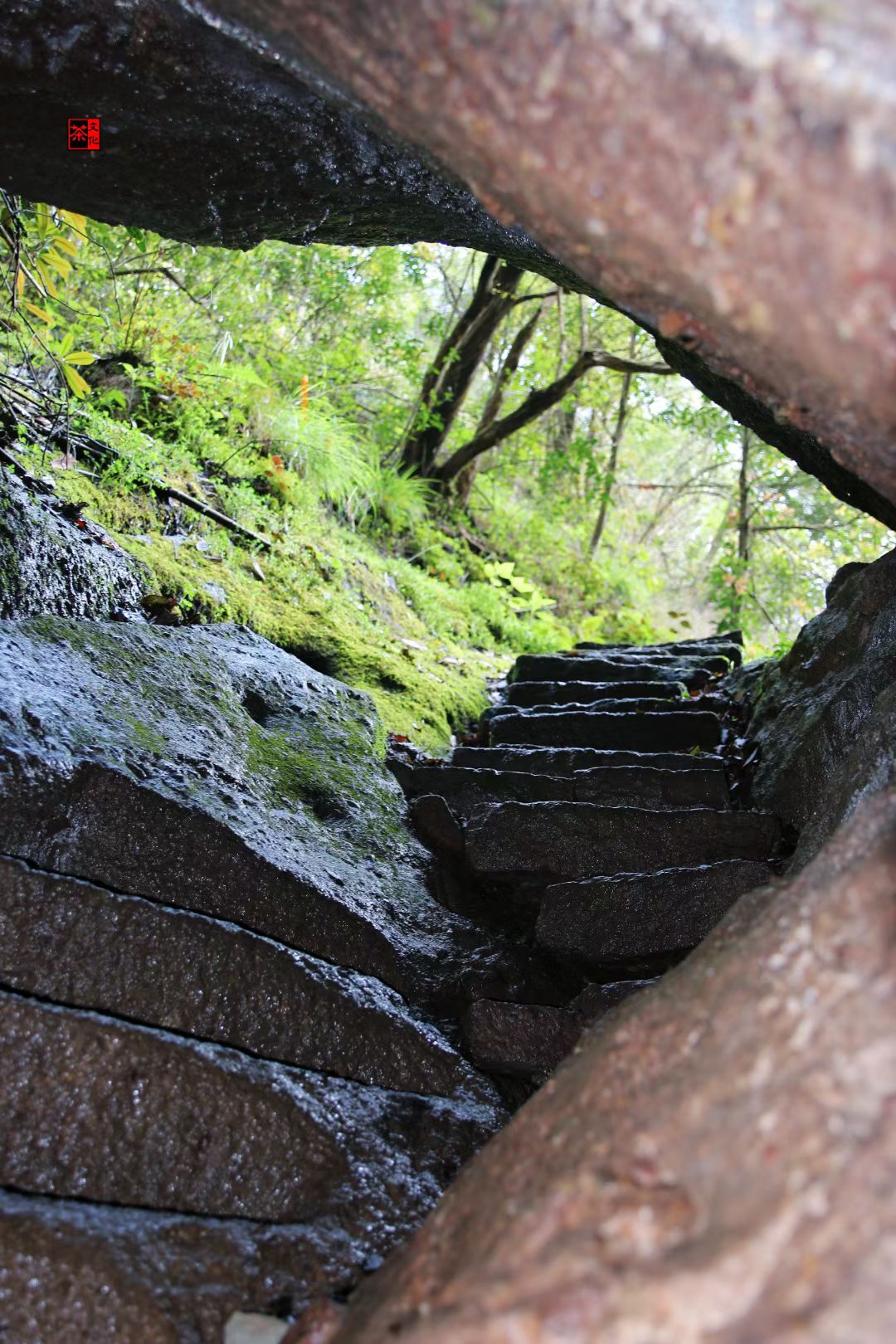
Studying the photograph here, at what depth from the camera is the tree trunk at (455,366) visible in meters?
10.4

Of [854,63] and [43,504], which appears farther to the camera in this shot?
[43,504]

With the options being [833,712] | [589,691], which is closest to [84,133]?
[833,712]

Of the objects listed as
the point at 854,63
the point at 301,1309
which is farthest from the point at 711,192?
the point at 301,1309

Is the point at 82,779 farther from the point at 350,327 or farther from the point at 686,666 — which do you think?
the point at 350,327

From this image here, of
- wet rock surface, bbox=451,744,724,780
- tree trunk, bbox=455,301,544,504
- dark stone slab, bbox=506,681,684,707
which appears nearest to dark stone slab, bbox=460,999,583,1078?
wet rock surface, bbox=451,744,724,780

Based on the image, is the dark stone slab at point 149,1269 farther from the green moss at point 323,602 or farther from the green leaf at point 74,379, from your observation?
the green leaf at point 74,379

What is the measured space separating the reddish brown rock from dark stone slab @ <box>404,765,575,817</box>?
9.52 feet

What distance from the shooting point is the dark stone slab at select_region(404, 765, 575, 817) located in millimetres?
4648

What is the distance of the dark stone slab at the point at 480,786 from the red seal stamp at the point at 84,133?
2875 millimetres

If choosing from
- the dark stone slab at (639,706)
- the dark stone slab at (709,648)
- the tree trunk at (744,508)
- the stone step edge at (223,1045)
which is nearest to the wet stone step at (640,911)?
the stone step edge at (223,1045)

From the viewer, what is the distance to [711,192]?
4.06ft

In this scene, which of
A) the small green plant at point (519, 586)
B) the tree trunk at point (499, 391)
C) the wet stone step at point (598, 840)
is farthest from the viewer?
the tree trunk at point (499, 391)

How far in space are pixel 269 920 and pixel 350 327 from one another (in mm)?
9469

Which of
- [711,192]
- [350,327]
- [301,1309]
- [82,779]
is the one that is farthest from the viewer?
[350,327]
